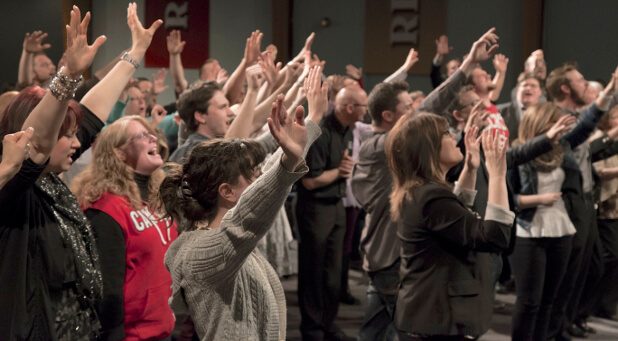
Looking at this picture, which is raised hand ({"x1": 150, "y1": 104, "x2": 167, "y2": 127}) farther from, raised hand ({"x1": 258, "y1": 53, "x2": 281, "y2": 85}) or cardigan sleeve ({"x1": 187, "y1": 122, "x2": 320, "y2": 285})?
cardigan sleeve ({"x1": 187, "y1": 122, "x2": 320, "y2": 285})

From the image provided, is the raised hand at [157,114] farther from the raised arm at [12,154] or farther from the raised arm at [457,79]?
the raised arm at [12,154]

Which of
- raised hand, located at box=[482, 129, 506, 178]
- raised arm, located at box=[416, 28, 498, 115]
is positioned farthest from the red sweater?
raised arm, located at box=[416, 28, 498, 115]

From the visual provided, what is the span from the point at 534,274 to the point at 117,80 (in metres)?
2.41

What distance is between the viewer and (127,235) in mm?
2305

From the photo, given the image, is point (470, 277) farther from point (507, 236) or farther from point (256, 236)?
point (256, 236)

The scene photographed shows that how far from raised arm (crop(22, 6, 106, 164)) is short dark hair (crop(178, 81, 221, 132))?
1.28 metres

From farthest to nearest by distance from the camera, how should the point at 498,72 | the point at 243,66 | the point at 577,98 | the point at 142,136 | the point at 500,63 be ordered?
the point at 498,72, the point at 500,63, the point at 577,98, the point at 243,66, the point at 142,136

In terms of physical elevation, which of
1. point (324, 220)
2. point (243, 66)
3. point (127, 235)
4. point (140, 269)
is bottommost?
point (324, 220)

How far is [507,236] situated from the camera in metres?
2.36

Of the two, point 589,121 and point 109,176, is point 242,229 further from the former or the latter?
point 589,121

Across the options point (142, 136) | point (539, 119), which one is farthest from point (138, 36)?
point (539, 119)

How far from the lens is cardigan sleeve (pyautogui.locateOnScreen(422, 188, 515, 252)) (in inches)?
92.2

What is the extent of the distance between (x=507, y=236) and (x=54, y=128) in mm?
1514

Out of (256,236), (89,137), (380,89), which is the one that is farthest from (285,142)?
(380,89)
